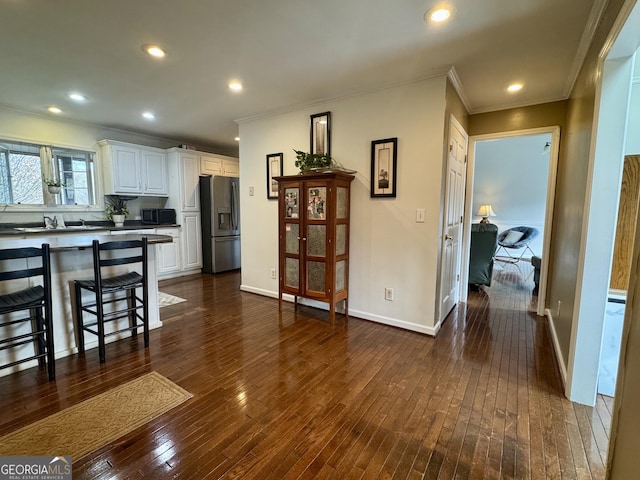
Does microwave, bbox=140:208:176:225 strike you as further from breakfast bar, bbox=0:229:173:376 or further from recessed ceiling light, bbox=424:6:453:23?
recessed ceiling light, bbox=424:6:453:23

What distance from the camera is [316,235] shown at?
10.3 feet

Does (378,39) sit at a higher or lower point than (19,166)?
higher

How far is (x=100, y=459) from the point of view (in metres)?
1.43

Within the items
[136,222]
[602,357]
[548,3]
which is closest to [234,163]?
[136,222]

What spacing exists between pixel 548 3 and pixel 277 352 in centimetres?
302

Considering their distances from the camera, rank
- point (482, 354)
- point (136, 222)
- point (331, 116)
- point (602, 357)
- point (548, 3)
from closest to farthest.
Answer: point (548, 3), point (602, 357), point (482, 354), point (331, 116), point (136, 222)

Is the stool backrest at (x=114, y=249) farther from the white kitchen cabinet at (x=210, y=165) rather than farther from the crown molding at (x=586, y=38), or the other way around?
the crown molding at (x=586, y=38)

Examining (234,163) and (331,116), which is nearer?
(331,116)

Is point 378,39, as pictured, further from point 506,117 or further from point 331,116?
point 506,117

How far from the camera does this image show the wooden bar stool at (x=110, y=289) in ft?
7.54

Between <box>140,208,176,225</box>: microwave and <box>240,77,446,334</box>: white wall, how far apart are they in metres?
2.60

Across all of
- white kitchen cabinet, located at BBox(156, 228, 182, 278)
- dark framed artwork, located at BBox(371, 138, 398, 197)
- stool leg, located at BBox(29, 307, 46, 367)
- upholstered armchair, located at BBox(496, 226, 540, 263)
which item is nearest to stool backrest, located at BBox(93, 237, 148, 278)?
stool leg, located at BBox(29, 307, 46, 367)

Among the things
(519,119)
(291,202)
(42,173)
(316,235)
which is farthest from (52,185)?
(519,119)

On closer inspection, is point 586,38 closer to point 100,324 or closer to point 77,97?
point 100,324
